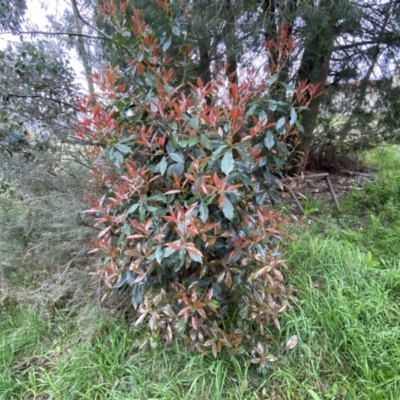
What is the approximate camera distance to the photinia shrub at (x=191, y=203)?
111cm

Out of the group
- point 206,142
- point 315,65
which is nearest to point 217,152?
point 206,142

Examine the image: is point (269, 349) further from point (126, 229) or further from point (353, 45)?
point (353, 45)

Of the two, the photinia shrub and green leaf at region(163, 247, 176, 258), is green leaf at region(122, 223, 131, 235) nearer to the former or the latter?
the photinia shrub

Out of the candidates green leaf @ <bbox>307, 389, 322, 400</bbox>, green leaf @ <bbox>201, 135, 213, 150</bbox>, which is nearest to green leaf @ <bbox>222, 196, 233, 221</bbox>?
green leaf @ <bbox>201, 135, 213, 150</bbox>

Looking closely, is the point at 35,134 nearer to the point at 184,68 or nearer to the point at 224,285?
the point at 184,68

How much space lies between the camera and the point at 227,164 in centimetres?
104

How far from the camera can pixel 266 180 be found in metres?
1.36

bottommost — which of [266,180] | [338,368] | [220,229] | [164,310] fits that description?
[338,368]

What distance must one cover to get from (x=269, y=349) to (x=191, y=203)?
0.88 metres

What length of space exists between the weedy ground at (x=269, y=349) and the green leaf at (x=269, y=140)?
2.86ft

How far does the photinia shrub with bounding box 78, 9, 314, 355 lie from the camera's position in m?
1.11

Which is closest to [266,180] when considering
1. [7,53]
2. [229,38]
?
[229,38]

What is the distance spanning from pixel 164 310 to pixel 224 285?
31cm

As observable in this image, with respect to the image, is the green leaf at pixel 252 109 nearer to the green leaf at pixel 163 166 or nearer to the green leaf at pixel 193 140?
the green leaf at pixel 193 140
